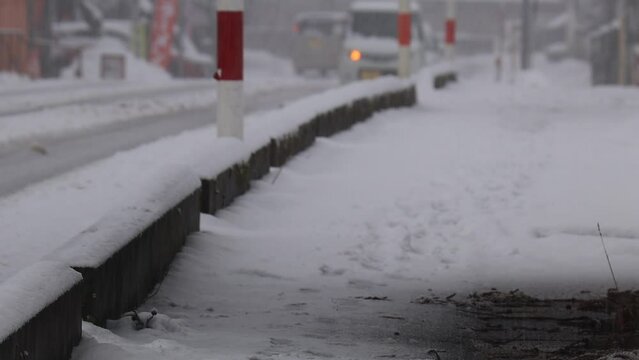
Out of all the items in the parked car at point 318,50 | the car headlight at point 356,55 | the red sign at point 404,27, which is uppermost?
the red sign at point 404,27

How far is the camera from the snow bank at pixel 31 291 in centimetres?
456

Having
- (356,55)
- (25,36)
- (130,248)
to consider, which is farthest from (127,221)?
(25,36)

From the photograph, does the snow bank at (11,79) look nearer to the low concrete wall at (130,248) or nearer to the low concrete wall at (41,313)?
the low concrete wall at (130,248)

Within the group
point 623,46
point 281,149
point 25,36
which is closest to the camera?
point 281,149

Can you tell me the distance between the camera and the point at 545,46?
83000mm

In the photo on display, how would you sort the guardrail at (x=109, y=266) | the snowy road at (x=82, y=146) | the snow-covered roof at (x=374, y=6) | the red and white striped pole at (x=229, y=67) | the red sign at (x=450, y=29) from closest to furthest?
the guardrail at (x=109, y=266) → the red and white striped pole at (x=229, y=67) → the snowy road at (x=82, y=146) → the red sign at (x=450, y=29) → the snow-covered roof at (x=374, y=6)

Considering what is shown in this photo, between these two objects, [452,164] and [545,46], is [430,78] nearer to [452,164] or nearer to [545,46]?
[452,164]

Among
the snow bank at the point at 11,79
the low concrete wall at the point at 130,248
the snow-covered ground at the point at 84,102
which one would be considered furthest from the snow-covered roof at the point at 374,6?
the low concrete wall at the point at 130,248

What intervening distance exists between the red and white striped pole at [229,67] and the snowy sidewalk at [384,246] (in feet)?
1.72

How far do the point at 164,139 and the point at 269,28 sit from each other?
179 feet

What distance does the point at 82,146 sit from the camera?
15.2 metres

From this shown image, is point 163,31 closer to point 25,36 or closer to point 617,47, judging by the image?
point 25,36

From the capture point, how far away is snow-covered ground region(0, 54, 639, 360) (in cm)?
618

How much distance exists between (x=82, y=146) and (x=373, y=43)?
→ 848 inches
